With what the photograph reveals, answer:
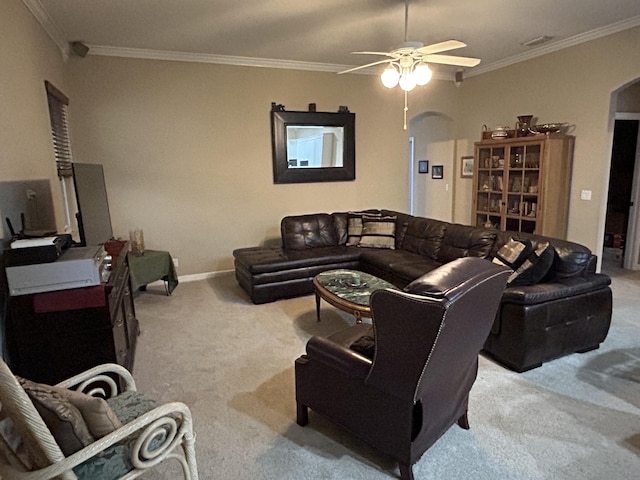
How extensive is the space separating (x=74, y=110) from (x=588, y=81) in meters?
5.97

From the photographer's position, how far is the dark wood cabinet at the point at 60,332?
2.19m

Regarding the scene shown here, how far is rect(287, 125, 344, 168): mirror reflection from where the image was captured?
5711 mm

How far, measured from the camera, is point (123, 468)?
1505mm

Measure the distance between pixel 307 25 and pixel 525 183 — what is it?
11.0 feet

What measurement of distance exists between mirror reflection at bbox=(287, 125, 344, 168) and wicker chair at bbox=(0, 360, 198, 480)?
4349mm

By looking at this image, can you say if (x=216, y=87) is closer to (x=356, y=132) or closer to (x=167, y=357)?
(x=356, y=132)

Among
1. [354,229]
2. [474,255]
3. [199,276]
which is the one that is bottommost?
[199,276]

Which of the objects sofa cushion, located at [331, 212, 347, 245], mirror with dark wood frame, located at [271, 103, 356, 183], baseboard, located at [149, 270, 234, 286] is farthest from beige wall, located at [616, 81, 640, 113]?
baseboard, located at [149, 270, 234, 286]

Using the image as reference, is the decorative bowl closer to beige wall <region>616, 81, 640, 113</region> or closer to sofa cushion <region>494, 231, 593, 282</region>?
beige wall <region>616, 81, 640, 113</region>

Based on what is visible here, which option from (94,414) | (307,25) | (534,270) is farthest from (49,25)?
(534,270)

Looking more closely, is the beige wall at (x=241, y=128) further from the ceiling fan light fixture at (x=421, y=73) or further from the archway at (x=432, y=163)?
the ceiling fan light fixture at (x=421, y=73)

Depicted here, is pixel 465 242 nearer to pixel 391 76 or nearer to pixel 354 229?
pixel 354 229

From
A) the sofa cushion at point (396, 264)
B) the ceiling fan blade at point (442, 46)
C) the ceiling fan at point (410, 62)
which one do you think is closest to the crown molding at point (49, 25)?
the ceiling fan at point (410, 62)

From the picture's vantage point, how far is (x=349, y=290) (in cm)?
340
